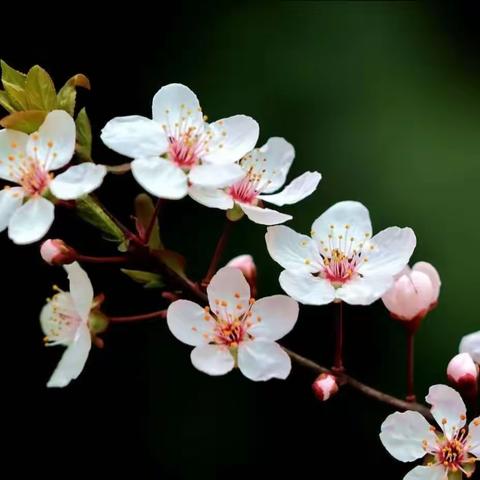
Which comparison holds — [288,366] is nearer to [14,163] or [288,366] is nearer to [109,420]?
[14,163]

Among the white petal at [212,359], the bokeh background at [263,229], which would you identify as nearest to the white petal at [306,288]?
the white petal at [212,359]

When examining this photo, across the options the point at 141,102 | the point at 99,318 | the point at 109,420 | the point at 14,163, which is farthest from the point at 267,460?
the point at 14,163

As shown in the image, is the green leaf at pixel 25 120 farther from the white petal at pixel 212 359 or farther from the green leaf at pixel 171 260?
the white petal at pixel 212 359

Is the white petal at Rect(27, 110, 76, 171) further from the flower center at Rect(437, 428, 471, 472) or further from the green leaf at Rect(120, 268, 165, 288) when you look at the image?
the flower center at Rect(437, 428, 471, 472)

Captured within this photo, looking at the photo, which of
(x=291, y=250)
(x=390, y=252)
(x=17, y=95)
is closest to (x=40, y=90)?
(x=17, y=95)

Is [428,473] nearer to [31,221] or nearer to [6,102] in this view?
[31,221]

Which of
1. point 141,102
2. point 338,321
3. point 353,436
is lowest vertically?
point 353,436
